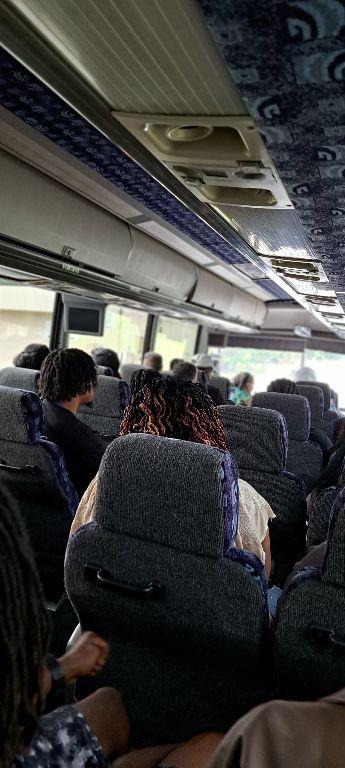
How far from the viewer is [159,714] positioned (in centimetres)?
187

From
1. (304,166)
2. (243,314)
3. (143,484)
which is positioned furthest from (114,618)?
(243,314)

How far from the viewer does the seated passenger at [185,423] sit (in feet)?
7.05

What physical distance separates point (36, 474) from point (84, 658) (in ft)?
4.87

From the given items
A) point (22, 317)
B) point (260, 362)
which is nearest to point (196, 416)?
point (22, 317)

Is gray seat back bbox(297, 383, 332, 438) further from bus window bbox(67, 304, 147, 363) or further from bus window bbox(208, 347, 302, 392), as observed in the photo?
bus window bbox(208, 347, 302, 392)

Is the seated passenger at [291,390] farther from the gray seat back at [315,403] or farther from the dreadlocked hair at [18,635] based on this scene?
the dreadlocked hair at [18,635]

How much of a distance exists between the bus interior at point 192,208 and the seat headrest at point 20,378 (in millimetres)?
1177

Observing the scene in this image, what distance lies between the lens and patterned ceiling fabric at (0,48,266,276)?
6.36 feet

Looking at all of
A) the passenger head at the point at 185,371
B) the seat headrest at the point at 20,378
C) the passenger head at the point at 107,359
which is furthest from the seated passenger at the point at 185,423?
the passenger head at the point at 107,359

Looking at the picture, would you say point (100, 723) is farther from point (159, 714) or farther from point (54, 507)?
point (54, 507)

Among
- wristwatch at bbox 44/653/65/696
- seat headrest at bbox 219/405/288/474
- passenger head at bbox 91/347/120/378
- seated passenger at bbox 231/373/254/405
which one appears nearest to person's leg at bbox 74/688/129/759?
wristwatch at bbox 44/653/65/696

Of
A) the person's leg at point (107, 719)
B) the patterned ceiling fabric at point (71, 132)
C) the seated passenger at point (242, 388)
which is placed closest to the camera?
the person's leg at point (107, 719)

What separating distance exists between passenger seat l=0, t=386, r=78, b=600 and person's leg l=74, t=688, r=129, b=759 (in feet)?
4.28

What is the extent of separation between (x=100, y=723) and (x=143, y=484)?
65 cm
